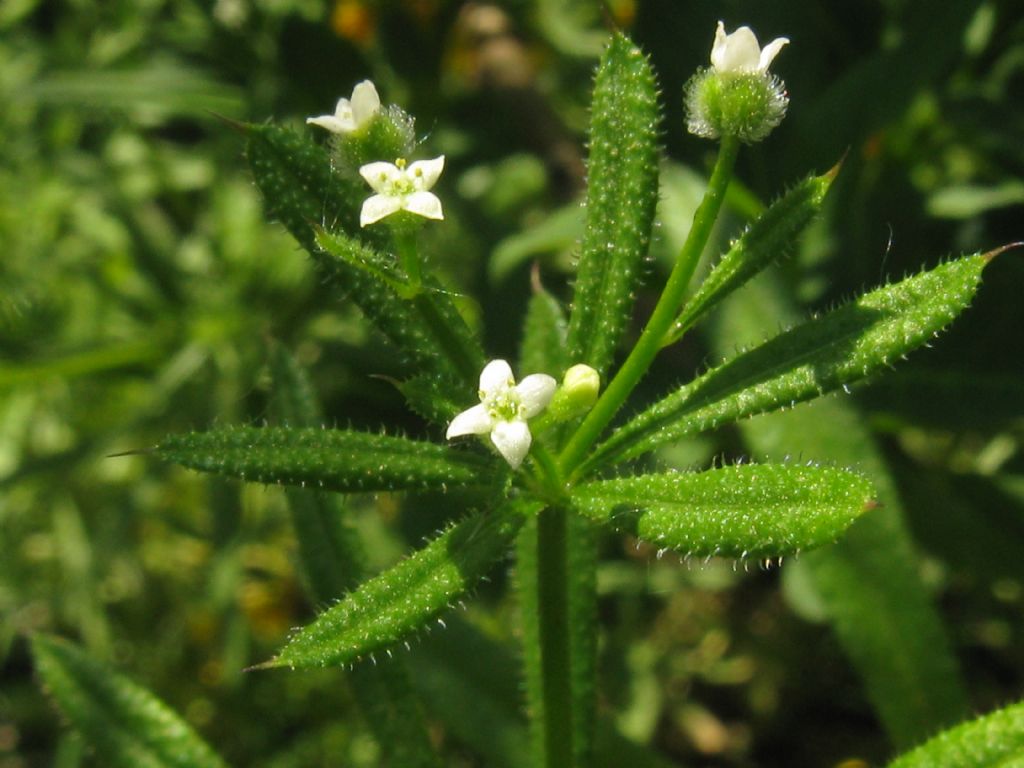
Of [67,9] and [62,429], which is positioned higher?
[67,9]

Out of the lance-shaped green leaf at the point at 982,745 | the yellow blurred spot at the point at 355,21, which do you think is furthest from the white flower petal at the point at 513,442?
the yellow blurred spot at the point at 355,21

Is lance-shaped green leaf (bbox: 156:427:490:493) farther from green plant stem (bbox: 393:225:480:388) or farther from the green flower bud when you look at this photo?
the green flower bud

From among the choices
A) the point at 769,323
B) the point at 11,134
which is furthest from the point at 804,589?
the point at 11,134

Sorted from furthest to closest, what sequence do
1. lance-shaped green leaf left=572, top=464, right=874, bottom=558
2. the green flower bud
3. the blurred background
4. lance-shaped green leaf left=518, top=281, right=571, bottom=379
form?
the blurred background < lance-shaped green leaf left=518, top=281, right=571, bottom=379 < the green flower bud < lance-shaped green leaf left=572, top=464, right=874, bottom=558

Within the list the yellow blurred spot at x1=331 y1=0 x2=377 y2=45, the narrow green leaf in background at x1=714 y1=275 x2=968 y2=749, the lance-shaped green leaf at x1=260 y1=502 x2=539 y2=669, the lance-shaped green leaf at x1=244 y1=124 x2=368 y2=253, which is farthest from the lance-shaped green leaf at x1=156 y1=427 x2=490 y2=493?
the yellow blurred spot at x1=331 y1=0 x2=377 y2=45

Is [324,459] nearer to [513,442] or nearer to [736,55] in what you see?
[513,442]

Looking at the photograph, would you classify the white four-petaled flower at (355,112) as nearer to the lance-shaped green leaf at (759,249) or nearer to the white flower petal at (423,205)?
the white flower petal at (423,205)

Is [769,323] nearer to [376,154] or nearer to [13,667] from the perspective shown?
[376,154]
